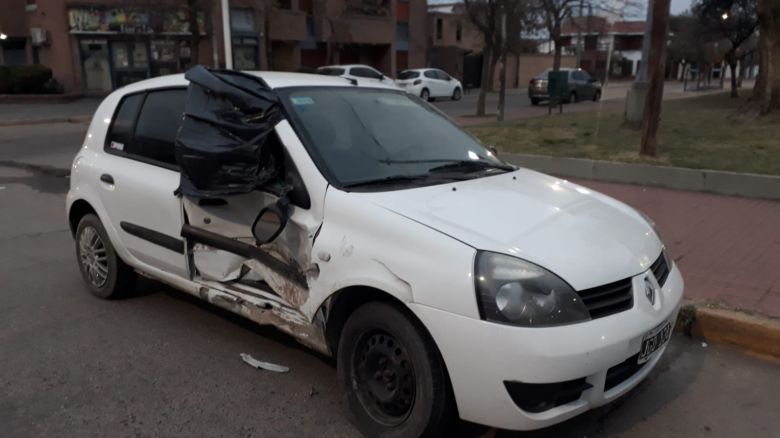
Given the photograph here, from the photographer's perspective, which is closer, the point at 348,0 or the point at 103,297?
the point at 103,297

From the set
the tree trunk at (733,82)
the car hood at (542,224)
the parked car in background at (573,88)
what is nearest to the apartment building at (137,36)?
the parked car in background at (573,88)

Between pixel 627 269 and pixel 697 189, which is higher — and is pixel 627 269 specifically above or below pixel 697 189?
above

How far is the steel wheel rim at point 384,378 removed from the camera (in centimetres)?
304

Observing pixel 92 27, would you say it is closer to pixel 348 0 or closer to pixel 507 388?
pixel 348 0

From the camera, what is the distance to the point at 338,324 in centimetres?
335

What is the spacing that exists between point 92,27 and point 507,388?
3213 centimetres

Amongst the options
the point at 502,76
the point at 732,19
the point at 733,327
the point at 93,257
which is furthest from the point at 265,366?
the point at 732,19

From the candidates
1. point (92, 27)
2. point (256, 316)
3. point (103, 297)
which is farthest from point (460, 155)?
point (92, 27)

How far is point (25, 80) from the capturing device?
2730 centimetres

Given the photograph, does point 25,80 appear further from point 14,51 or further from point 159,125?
point 159,125

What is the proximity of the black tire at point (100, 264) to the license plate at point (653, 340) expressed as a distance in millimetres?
3768

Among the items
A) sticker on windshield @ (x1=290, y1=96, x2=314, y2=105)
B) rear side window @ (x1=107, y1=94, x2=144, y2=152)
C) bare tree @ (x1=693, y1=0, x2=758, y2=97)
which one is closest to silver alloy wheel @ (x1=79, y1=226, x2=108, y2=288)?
rear side window @ (x1=107, y1=94, x2=144, y2=152)

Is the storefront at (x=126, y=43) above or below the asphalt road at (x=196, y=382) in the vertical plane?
above

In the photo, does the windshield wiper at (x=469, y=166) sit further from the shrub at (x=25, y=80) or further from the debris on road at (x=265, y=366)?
the shrub at (x=25, y=80)
